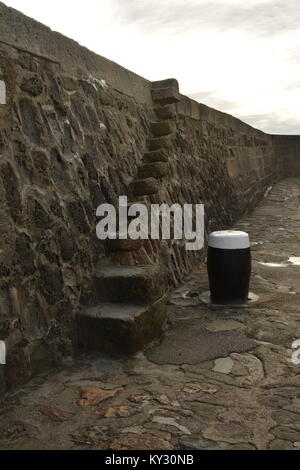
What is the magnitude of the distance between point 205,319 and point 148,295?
0.69 meters

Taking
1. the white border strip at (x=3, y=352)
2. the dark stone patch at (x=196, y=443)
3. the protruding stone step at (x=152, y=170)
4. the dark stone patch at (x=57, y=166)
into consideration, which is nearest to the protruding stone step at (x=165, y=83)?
A: the protruding stone step at (x=152, y=170)

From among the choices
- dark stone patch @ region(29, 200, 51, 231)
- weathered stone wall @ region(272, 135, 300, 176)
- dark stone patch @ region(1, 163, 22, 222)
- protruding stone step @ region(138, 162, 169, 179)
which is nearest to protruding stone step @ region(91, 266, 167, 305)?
dark stone patch @ region(29, 200, 51, 231)

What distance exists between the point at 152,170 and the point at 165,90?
132cm

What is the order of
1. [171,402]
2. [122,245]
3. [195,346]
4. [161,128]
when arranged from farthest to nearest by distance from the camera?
[161,128] < [122,245] < [195,346] < [171,402]

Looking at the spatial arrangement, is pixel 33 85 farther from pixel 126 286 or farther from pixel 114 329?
pixel 114 329

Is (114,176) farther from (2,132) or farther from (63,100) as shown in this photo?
(2,132)

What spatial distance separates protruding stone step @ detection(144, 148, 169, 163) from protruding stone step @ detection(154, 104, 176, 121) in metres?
0.83

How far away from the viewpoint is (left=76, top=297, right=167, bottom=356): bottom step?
113 inches

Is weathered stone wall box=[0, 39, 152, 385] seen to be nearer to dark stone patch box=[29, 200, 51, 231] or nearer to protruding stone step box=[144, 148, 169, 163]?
dark stone patch box=[29, 200, 51, 231]

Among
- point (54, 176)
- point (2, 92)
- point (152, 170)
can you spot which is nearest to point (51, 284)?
point (54, 176)

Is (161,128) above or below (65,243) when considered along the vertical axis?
above

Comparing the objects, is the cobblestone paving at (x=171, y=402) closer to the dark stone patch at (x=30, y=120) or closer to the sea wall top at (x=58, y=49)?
the dark stone patch at (x=30, y=120)

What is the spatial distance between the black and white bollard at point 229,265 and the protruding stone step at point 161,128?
5.47 feet

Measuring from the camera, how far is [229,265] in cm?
384
